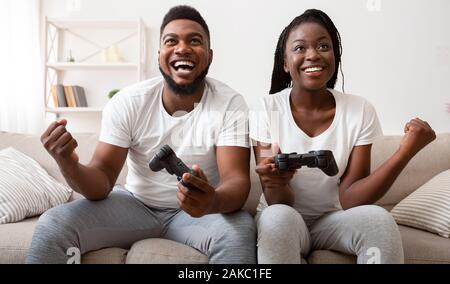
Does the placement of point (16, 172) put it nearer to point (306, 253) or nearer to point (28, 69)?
point (306, 253)

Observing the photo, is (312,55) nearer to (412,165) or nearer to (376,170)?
(376,170)

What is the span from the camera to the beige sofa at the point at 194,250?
0.93 metres

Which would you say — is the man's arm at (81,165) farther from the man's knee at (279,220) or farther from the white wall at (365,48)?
the white wall at (365,48)

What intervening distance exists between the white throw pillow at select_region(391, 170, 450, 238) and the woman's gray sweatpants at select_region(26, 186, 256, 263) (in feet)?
1.69

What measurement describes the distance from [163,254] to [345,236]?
370 mm

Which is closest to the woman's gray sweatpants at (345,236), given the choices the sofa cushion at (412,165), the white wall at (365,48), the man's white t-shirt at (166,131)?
the man's white t-shirt at (166,131)

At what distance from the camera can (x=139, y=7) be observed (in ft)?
7.30

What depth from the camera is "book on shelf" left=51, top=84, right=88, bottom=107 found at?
7.24ft

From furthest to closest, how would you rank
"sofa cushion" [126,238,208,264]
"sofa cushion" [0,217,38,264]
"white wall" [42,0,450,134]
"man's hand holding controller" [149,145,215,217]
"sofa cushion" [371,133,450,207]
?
"white wall" [42,0,450,134], "sofa cushion" [371,133,450,207], "sofa cushion" [0,217,38,264], "sofa cushion" [126,238,208,264], "man's hand holding controller" [149,145,215,217]

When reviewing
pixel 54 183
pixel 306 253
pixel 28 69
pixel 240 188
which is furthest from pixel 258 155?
pixel 28 69

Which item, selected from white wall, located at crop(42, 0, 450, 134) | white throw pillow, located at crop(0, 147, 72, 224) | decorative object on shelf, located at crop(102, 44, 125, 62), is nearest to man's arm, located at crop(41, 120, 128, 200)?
white throw pillow, located at crop(0, 147, 72, 224)

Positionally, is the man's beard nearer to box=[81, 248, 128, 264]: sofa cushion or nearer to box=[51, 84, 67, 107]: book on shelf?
box=[81, 248, 128, 264]: sofa cushion

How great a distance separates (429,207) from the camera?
120cm
